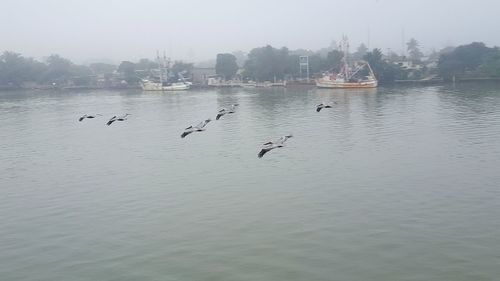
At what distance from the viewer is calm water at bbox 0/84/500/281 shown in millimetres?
17078

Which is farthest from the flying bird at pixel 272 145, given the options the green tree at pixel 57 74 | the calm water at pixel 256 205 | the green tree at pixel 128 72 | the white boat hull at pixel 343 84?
the green tree at pixel 57 74

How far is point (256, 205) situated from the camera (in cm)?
2323

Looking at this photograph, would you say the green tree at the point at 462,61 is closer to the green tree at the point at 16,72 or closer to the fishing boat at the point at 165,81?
the fishing boat at the point at 165,81

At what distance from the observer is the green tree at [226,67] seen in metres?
135

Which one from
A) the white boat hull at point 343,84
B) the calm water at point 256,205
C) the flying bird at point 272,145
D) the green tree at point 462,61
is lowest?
the calm water at point 256,205

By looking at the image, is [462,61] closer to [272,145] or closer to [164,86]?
[164,86]

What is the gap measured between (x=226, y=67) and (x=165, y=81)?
17043 millimetres

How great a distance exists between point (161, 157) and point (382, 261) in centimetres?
2100

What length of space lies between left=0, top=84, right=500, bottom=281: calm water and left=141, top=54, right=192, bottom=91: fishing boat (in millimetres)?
85116

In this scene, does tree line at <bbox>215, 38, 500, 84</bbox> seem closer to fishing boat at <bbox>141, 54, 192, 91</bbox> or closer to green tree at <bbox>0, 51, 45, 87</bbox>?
fishing boat at <bbox>141, 54, 192, 91</bbox>

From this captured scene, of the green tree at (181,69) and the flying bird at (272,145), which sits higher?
the green tree at (181,69)

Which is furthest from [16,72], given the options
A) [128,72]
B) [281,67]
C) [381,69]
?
[381,69]

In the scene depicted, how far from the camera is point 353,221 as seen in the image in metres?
20.6

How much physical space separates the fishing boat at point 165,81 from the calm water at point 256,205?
279 ft
